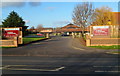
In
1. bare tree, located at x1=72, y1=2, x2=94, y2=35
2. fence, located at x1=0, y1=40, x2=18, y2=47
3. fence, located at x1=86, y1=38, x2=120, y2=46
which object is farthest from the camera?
bare tree, located at x1=72, y1=2, x2=94, y2=35

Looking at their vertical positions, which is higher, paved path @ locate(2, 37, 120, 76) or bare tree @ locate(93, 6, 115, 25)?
bare tree @ locate(93, 6, 115, 25)

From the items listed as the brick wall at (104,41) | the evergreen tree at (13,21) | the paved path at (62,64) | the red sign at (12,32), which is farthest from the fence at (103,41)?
the evergreen tree at (13,21)

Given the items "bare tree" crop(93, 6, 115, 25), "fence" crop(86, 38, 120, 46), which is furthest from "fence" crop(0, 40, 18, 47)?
"bare tree" crop(93, 6, 115, 25)

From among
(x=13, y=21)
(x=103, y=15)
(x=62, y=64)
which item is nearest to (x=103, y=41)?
(x=62, y=64)

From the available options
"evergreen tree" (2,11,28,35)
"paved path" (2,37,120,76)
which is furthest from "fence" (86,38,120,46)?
"evergreen tree" (2,11,28,35)

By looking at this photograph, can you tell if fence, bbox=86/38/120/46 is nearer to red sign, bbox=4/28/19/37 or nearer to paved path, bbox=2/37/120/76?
paved path, bbox=2/37/120/76

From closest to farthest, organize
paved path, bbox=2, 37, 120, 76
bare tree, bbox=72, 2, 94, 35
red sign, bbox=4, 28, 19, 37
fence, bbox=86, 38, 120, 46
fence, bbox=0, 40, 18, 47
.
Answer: paved path, bbox=2, 37, 120, 76 < fence, bbox=86, 38, 120, 46 < fence, bbox=0, 40, 18, 47 < red sign, bbox=4, 28, 19, 37 < bare tree, bbox=72, 2, 94, 35

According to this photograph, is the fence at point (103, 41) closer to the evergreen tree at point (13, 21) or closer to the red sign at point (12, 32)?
the red sign at point (12, 32)

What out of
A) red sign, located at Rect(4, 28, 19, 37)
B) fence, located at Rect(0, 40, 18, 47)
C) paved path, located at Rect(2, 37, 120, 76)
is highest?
red sign, located at Rect(4, 28, 19, 37)

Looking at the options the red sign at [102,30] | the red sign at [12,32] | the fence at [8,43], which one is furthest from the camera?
the red sign at [12,32]

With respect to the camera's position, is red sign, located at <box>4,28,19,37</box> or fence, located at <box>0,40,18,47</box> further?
red sign, located at <box>4,28,19,37</box>

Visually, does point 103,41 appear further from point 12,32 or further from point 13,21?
point 13,21

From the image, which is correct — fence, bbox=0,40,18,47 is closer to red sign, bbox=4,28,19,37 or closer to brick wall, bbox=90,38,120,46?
red sign, bbox=4,28,19,37

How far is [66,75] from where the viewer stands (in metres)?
7.70
